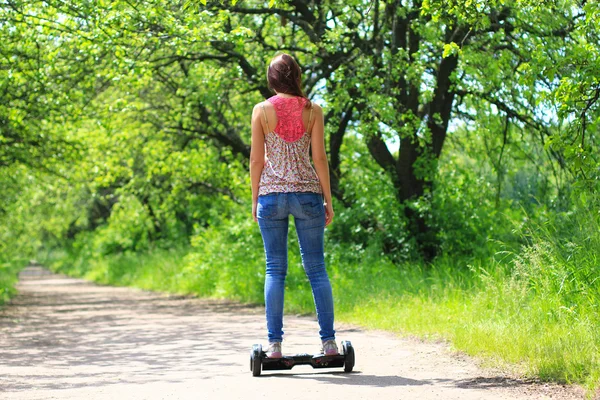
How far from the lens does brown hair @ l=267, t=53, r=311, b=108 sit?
6.26m

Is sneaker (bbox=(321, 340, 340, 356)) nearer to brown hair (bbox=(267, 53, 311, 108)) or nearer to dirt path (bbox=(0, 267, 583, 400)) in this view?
dirt path (bbox=(0, 267, 583, 400))

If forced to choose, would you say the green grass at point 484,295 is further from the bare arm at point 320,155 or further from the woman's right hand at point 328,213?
the bare arm at point 320,155

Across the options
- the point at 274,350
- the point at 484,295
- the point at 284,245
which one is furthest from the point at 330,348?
the point at 484,295

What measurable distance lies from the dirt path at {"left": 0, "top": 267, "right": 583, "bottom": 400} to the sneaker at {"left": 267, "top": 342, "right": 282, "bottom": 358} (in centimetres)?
16

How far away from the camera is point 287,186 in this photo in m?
6.17

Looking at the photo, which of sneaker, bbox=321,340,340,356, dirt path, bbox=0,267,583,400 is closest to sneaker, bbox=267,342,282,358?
dirt path, bbox=0,267,583,400

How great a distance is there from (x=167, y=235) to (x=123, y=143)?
377 inches

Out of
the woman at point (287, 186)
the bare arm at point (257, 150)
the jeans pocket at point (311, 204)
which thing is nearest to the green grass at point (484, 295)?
the woman at point (287, 186)

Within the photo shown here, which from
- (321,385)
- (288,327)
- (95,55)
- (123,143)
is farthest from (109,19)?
(123,143)

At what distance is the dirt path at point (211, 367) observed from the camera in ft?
18.1

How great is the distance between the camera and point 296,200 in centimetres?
617

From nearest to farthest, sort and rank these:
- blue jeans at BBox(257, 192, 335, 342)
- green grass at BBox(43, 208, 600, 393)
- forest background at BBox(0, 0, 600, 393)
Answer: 1. green grass at BBox(43, 208, 600, 393)
2. blue jeans at BBox(257, 192, 335, 342)
3. forest background at BBox(0, 0, 600, 393)

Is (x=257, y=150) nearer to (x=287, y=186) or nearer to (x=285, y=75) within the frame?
(x=287, y=186)

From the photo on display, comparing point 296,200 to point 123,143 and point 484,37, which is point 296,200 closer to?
point 484,37
